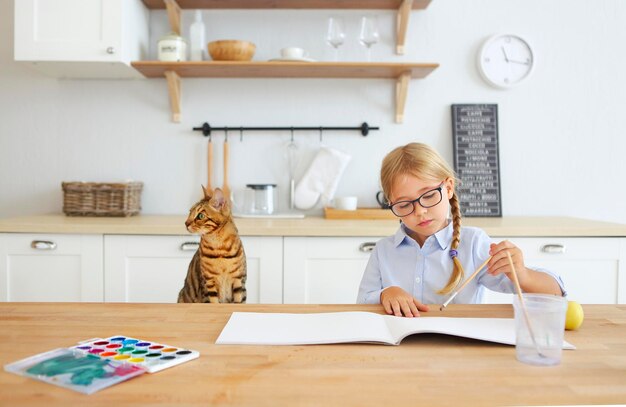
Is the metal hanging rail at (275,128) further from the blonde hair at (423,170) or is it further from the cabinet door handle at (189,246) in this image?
the blonde hair at (423,170)

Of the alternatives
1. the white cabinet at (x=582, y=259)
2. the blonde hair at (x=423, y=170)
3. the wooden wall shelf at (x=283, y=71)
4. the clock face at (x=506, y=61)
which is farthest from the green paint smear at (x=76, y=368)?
the clock face at (x=506, y=61)

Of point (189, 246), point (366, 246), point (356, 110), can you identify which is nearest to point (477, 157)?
point (356, 110)

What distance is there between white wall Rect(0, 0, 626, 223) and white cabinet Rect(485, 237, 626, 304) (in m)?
0.63

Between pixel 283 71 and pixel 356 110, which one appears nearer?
pixel 283 71

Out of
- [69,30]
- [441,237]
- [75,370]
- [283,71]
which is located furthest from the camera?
[283,71]

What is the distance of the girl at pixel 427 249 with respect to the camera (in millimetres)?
1416

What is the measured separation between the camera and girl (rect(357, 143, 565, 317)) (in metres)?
1.42

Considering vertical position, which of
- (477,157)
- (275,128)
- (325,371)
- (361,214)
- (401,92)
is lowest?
(325,371)

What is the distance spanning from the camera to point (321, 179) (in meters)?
3.12

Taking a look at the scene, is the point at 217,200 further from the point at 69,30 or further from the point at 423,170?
the point at 69,30

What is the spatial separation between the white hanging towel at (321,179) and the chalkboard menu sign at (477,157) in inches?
23.5

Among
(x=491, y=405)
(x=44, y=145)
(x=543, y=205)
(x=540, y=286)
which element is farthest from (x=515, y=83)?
(x=491, y=405)

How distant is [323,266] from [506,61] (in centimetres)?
152

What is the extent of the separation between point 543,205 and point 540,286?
6.30 feet
